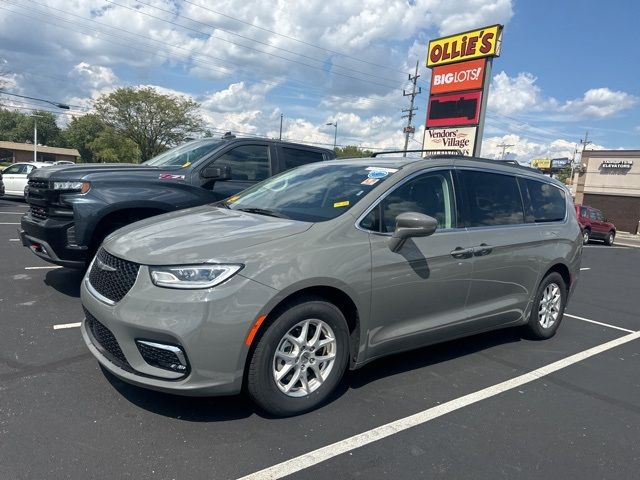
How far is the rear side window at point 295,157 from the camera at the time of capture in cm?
694

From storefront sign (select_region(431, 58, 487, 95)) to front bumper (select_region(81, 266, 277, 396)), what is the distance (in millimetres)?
17036

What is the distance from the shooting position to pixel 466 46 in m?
18.2

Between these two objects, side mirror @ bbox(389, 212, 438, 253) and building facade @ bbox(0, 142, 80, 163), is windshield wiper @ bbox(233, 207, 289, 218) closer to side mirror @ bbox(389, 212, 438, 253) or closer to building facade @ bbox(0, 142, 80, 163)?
side mirror @ bbox(389, 212, 438, 253)

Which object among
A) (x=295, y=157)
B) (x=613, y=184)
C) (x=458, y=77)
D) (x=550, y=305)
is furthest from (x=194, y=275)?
(x=613, y=184)

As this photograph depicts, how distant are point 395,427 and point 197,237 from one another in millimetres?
1777

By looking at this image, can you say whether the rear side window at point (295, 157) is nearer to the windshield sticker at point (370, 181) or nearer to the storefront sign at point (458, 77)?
the windshield sticker at point (370, 181)

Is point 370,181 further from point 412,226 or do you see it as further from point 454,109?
point 454,109

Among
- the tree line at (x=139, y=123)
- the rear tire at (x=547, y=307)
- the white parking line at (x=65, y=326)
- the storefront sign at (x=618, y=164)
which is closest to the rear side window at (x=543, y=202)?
the rear tire at (x=547, y=307)

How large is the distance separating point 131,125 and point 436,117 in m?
40.6

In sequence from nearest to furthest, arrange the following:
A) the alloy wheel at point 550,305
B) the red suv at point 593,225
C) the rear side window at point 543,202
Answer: the rear side window at point 543,202, the alloy wheel at point 550,305, the red suv at point 593,225

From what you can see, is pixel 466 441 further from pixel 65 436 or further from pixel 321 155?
pixel 321 155

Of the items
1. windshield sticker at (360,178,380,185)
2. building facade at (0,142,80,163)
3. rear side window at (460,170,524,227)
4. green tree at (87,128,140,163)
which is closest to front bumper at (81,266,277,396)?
windshield sticker at (360,178,380,185)

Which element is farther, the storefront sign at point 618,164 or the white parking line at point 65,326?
the storefront sign at point 618,164

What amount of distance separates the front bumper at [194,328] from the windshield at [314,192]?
902mm
